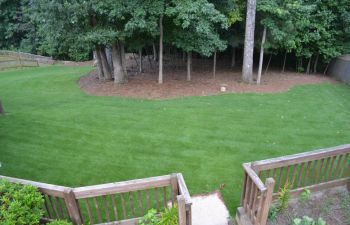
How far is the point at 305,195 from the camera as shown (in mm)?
3914

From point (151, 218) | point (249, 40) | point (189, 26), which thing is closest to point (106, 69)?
point (189, 26)

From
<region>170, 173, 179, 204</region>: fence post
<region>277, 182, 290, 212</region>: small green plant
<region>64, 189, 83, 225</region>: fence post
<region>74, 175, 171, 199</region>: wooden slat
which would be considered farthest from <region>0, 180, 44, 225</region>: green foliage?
<region>277, 182, 290, 212</region>: small green plant

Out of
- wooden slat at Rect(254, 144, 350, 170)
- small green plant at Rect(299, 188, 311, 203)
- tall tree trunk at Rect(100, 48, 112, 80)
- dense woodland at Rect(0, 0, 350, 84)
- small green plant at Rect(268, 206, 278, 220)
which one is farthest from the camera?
tall tree trunk at Rect(100, 48, 112, 80)

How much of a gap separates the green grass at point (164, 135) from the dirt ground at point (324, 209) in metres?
0.84

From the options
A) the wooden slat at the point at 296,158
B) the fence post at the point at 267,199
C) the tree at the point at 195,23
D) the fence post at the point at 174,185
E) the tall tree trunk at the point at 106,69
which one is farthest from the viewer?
the tall tree trunk at the point at 106,69

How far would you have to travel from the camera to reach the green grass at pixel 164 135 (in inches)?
204

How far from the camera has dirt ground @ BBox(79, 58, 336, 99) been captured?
1026 centimetres

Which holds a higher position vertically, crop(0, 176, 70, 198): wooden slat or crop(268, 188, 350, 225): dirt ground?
crop(0, 176, 70, 198): wooden slat

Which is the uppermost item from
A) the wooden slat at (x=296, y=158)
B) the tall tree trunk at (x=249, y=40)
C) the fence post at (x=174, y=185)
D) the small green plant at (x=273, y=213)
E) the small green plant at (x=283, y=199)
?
the tall tree trunk at (x=249, y=40)

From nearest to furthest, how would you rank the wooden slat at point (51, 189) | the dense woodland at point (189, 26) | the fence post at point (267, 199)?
1. the fence post at point (267, 199)
2. the wooden slat at point (51, 189)
3. the dense woodland at point (189, 26)

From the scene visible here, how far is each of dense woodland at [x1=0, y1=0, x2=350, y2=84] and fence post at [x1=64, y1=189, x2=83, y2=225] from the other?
6712 millimetres

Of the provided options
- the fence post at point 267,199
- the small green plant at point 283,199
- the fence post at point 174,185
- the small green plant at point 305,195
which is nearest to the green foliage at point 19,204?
the fence post at point 174,185

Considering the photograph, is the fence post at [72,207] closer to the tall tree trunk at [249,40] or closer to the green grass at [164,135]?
the green grass at [164,135]

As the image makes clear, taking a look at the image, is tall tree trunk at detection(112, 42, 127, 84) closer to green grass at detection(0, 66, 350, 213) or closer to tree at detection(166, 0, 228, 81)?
green grass at detection(0, 66, 350, 213)
